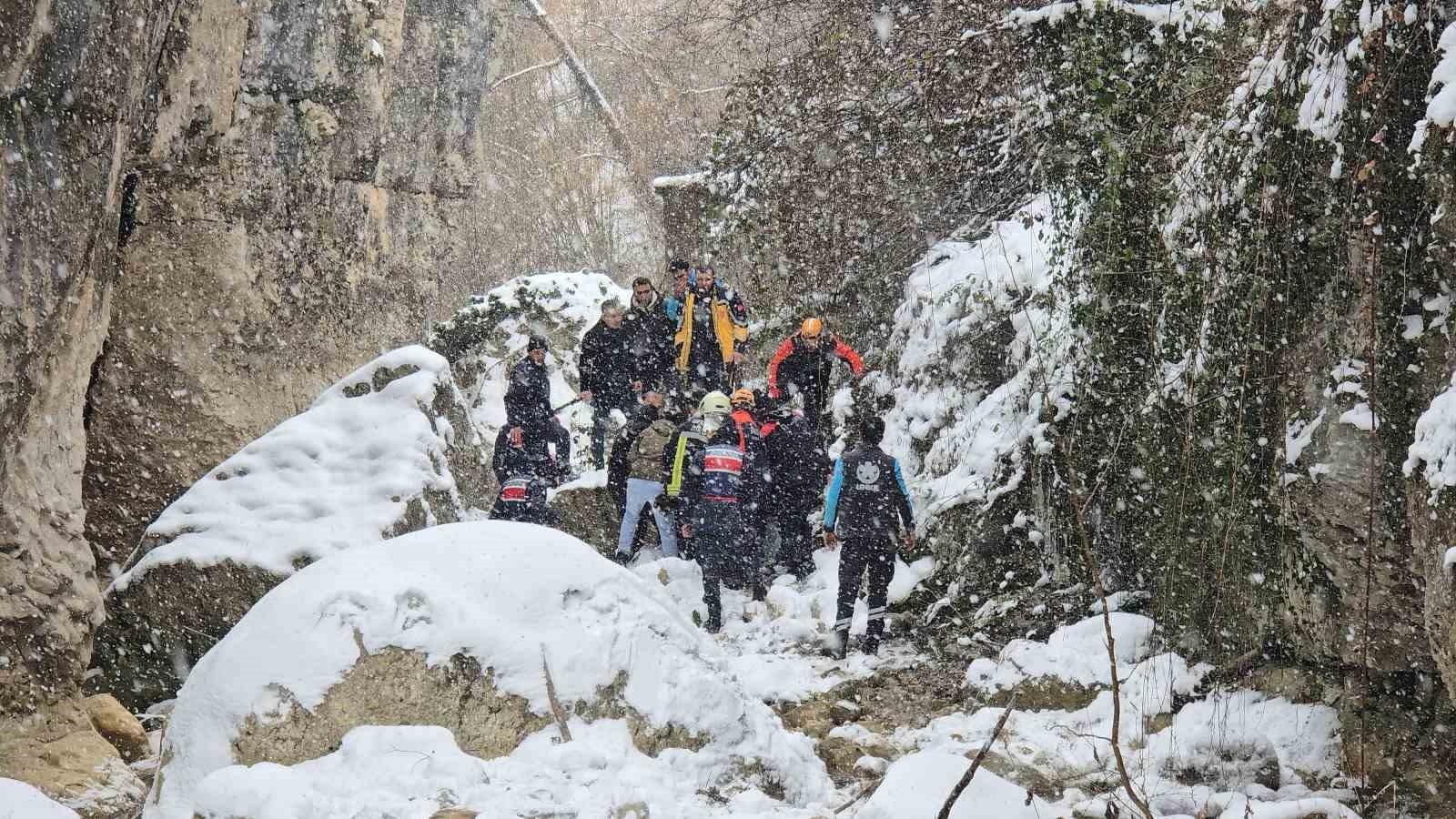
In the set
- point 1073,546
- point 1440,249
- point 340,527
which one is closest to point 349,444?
point 340,527

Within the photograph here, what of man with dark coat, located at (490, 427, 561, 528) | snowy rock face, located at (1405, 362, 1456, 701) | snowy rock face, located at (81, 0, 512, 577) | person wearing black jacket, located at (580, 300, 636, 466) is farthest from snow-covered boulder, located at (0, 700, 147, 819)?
snowy rock face, located at (1405, 362, 1456, 701)

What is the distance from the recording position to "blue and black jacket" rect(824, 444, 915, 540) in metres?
7.28

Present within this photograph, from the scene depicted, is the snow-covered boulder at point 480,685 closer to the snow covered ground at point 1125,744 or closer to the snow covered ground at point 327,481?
the snow covered ground at point 1125,744

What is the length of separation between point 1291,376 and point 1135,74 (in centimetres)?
205

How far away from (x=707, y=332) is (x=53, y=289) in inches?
222

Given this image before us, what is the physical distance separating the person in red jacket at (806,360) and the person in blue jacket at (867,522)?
79.6 inches

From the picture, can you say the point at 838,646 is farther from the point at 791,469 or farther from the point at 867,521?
A: the point at 791,469

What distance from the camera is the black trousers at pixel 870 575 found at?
24.2 ft

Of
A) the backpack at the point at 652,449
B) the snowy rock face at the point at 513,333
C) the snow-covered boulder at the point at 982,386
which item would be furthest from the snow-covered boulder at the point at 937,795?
the snowy rock face at the point at 513,333

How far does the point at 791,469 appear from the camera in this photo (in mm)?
8898

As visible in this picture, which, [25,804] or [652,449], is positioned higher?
[652,449]

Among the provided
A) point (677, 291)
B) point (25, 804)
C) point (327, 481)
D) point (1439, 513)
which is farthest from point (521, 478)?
point (1439, 513)

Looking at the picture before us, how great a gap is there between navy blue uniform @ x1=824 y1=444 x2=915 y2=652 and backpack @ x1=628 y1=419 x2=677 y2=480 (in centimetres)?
162

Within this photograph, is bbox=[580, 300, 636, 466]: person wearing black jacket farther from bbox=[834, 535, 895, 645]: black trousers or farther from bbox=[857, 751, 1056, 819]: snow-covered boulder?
bbox=[857, 751, 1056, 819]: snow-covered boulder
